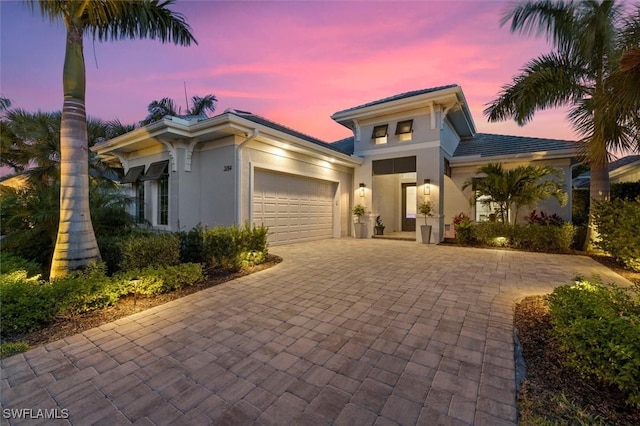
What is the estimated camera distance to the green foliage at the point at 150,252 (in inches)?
185

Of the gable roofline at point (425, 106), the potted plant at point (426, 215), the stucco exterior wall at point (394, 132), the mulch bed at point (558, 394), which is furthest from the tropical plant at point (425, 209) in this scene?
the mulch bed at point (558, 394)

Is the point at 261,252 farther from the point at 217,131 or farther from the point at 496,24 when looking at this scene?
the point at 496,24

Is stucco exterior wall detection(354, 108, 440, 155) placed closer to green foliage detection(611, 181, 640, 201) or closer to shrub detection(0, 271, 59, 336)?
green foliage detection(611, 181, 640, 201)

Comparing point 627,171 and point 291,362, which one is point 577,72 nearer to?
point 291,362

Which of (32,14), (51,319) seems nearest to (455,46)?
(32,14)

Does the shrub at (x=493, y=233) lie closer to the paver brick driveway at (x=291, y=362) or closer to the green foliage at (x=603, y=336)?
the paver brick driveway at (x=291, y=362)

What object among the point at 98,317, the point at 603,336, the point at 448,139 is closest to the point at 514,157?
the point at 448,139

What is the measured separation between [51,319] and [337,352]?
3562 millimetres

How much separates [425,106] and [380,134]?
2.07 meters

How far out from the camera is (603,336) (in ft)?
6.35

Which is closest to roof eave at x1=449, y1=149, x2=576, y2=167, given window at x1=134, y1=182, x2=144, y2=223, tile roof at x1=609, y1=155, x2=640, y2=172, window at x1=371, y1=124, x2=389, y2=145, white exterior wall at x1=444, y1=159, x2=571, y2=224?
white exterior wall at x1=444, y1=159, x2=571, y2=224

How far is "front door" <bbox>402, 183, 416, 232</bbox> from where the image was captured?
14.9 m

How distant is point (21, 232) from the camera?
18.9ft

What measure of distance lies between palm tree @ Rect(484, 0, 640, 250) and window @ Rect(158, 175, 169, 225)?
11.0 metres
